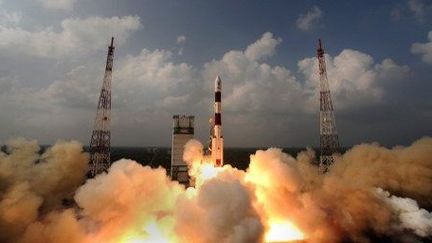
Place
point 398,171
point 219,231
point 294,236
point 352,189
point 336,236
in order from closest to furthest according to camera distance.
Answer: point 219,231
point 294,236
point 336,236
point 352,189
point 398,171

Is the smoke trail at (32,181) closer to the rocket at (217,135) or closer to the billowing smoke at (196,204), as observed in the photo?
the billowing smoke at (196,204)

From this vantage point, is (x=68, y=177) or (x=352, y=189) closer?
(x=68, y=177)

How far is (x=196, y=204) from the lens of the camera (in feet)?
143

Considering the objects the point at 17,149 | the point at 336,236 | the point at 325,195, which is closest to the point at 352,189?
the point at 325,195

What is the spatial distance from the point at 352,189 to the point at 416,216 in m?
9.73

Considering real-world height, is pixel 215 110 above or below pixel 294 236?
above

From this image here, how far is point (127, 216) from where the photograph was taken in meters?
45.7

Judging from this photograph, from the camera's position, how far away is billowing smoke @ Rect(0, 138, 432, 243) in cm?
4100

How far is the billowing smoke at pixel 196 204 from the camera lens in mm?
41000

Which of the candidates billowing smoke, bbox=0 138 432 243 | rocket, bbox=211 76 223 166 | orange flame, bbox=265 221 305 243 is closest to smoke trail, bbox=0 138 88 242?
billowing smoke, bbox=0 138 432 243

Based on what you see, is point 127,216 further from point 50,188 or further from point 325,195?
point 325,195

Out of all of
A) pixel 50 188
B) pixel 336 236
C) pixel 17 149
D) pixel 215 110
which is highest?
pixel 215 110

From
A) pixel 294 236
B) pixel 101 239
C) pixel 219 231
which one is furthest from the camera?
pixel 294 236

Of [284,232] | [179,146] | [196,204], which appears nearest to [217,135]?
[196,204]
